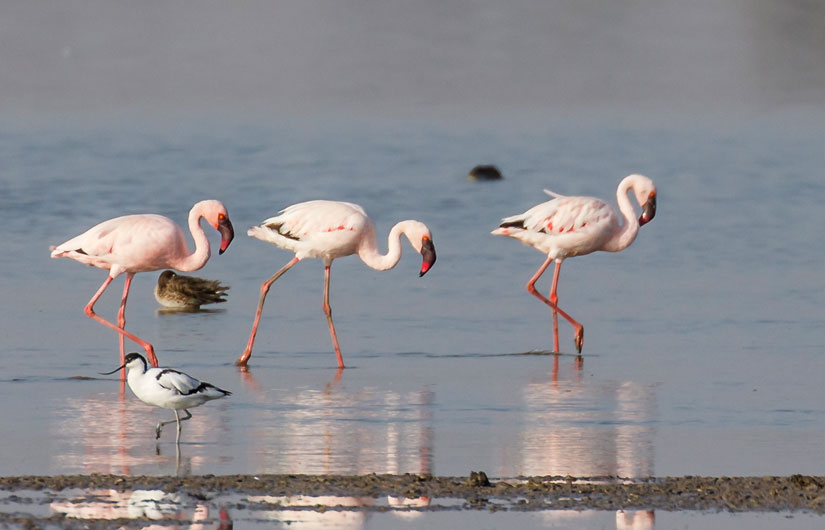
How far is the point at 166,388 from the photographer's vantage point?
9.01 meters

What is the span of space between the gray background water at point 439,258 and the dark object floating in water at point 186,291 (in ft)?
0.58

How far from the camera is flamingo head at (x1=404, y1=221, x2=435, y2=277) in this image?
13.0 metres

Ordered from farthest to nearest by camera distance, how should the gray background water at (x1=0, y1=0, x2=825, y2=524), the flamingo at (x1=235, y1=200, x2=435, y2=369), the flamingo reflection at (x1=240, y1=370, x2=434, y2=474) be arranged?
the flamingo at (x1=235, y1=200, x2=435, y2=369) < the gray background water at (x1=0, y1=0, x2=825, y2=524) < the flamingo reflection at (x1=240, y1=370, x2=434, y2=474)

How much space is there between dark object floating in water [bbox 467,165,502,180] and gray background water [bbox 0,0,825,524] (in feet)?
1.29

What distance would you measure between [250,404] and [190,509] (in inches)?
121

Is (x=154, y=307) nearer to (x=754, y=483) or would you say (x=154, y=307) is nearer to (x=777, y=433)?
(x=777, y=433)

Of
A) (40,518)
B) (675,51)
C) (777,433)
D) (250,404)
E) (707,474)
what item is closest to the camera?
(40,518)

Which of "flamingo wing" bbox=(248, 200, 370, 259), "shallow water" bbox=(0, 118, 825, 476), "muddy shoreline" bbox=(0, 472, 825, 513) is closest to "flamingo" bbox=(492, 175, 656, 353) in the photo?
"shallow water" bbox=(0, 118, 825, 476)

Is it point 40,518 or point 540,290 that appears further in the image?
point 540,290

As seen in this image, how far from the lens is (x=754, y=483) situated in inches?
312

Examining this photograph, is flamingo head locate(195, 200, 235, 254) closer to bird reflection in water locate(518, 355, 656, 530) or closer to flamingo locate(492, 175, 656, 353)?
flamingo locate(492, 175, 656, 353)

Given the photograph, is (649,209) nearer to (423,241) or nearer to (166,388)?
(423,241)

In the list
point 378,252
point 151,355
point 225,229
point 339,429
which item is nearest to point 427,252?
point 378,252

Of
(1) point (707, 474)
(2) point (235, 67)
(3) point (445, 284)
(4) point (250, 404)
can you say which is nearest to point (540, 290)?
(3) point (445, 284)
